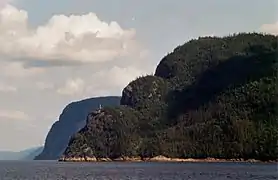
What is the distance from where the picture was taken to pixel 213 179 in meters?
115

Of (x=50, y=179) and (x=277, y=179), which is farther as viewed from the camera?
(x=50, y=179)

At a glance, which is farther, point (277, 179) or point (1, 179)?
point (1, 179)

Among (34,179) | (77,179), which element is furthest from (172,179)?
(34,179)

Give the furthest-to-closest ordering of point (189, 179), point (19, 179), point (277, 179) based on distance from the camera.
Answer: point (19, 179), point (189, 179), point (277, 179)

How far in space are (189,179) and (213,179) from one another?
520 centimetres

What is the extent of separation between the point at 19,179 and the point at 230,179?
4565 centimetres

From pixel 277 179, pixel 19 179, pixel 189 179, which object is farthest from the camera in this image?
pixel 19 179

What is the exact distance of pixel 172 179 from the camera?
119 m

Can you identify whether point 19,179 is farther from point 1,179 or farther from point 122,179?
point 122,179

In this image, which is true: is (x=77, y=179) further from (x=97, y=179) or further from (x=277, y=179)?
(x=277, y=179)

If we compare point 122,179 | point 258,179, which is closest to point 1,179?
point 122,179

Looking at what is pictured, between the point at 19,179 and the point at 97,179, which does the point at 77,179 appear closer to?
the point at 97,179

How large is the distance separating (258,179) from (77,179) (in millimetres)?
37133

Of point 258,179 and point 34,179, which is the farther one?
point 34,179
